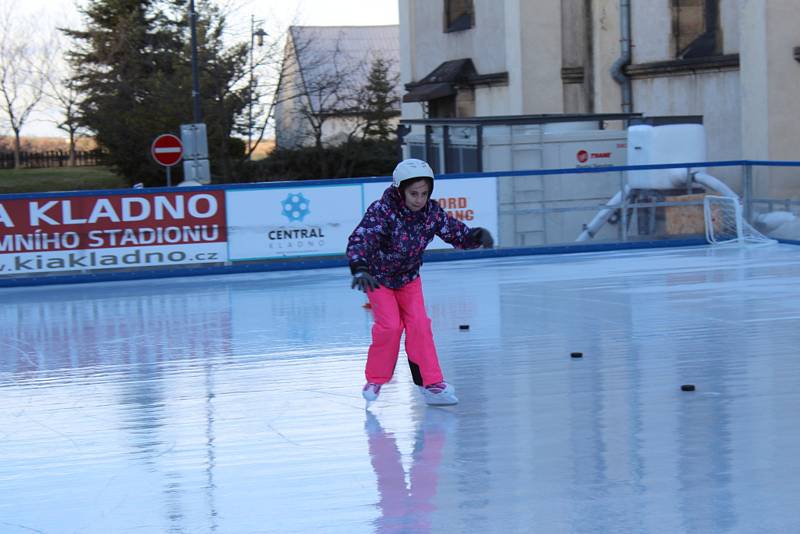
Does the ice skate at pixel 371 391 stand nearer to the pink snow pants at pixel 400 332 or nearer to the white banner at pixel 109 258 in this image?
the pink snow pants at pixel 400 332

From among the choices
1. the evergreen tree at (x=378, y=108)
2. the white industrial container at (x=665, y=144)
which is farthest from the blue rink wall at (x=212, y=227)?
the evergreen tree at (x=378, y=108)

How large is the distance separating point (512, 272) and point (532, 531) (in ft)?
40.3

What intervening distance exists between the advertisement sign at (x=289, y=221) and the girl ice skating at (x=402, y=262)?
1075 centimetres

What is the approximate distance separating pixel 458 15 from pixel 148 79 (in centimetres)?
1725

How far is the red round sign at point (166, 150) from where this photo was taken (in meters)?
29.2

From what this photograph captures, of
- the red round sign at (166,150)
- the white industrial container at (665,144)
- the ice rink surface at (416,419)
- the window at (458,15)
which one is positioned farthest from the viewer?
the window at (458,15)

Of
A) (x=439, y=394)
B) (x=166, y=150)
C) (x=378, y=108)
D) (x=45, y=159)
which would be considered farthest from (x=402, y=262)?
(x=45, y=159)

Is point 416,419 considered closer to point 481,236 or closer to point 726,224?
point 481,236

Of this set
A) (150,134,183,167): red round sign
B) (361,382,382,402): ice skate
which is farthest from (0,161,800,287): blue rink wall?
(361,382,382,402): ice skate

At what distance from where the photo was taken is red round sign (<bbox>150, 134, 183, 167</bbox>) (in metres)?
29.2

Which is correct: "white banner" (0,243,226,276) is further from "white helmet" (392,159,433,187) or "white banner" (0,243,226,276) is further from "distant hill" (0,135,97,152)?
"distant hill" (0,135,97,152)

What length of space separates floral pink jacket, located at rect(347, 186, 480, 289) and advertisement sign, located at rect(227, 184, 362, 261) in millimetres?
11004

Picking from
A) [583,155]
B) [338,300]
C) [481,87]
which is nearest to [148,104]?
[481,87]

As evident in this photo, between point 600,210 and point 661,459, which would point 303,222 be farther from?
point 661,459
